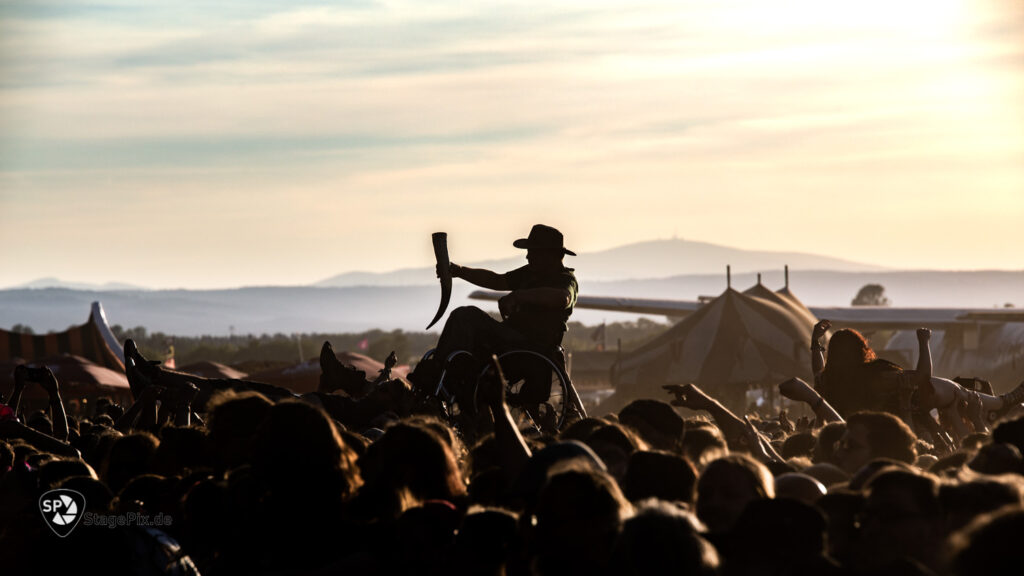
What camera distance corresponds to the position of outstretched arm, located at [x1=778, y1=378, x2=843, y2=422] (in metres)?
7.06

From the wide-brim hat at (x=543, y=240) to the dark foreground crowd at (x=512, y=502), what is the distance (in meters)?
2.79

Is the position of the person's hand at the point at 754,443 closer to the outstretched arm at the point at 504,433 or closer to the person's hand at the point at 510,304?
the outstretched arm at the point at 504,433

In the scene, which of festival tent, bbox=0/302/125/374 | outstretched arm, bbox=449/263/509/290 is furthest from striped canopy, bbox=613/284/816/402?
outstretched arm, bbox=449/263/509/290

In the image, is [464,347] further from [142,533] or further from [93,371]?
[93,371]

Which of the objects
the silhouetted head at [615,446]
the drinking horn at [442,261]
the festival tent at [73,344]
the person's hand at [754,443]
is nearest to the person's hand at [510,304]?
the drinking horn at [442,261]

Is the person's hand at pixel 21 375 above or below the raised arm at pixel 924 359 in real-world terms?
below

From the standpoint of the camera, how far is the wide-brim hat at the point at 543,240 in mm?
9305

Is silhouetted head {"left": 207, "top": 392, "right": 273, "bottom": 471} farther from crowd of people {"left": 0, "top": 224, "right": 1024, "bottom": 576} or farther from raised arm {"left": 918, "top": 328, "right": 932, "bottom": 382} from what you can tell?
raised arm {"left": 918, "top": 328, "right": 932, "bottom": 382}

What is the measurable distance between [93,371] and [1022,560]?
110 feet

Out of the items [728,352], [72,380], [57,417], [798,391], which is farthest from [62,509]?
[728,352]

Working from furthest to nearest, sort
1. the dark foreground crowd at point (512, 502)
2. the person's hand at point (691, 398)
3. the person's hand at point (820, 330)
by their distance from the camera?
the person's hand at point (820, 330) < the person's hand at point (691, 398) < the dark foreground crowd at point (512, 502)

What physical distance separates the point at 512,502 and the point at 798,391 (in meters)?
2.95

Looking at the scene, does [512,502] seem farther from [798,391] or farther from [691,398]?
[798,391]

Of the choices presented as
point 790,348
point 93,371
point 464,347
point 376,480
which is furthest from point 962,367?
point 376,480
